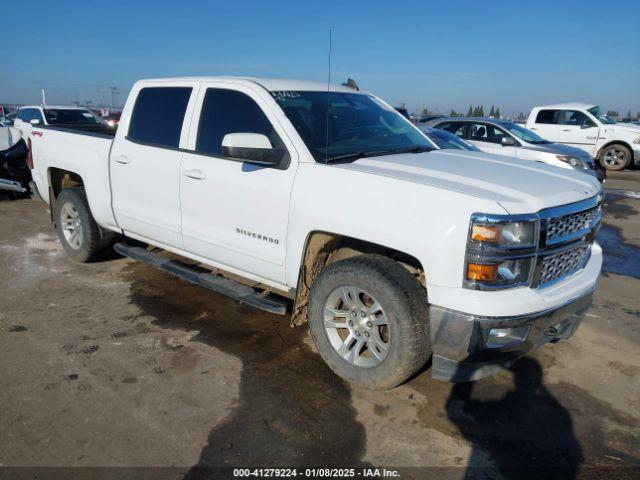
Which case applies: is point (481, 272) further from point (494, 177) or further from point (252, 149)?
point (252, 149)

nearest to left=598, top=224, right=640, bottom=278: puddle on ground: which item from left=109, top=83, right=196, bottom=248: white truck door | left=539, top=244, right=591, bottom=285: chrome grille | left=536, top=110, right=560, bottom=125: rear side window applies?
left=539, top=244, right=591, bottom=285: chrome grille

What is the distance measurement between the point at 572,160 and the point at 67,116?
42.4 feet

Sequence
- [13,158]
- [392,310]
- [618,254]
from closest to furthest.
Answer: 1. [392,310]
2. [618,254]
3. [13,158]

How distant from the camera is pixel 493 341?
2717mm

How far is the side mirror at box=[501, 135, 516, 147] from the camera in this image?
408 inches

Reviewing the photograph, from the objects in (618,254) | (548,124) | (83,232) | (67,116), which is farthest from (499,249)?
(548,124)

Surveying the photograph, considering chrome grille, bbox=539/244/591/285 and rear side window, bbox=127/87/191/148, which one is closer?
Answer: chrome grille, bbox=539/244/591/285

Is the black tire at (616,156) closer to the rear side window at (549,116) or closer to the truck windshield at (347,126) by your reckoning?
the rear side window at (549,116)

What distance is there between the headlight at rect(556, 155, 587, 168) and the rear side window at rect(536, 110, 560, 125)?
18.9 feet

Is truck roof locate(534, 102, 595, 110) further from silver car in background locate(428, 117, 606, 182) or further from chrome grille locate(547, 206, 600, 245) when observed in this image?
chrome grille locate(547, 206, 600, 245)

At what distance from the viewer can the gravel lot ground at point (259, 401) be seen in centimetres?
266

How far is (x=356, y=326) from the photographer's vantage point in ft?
10.6

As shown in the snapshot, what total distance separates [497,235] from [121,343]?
285 centimetres

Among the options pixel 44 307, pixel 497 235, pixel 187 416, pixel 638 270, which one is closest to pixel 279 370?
pixel 187 416
